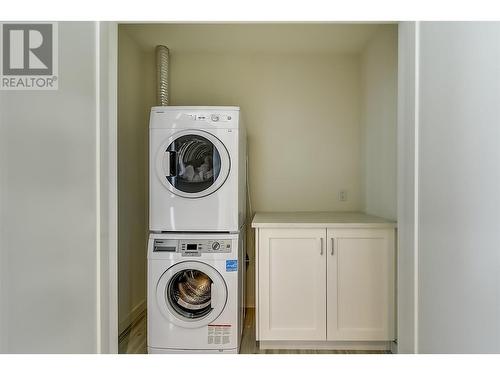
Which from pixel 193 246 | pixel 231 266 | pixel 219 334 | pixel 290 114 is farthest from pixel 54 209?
pixel 290 114

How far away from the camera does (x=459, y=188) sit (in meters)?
1.29

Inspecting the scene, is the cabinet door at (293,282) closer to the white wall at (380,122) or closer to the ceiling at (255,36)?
the white wall at (380,122)

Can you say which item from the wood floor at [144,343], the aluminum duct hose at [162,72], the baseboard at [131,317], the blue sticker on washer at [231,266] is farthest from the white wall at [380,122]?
the baseboard at [131,317]

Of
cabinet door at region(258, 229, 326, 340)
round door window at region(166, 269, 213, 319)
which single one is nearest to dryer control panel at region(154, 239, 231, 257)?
round door window at region(166, 269, 213, 319)

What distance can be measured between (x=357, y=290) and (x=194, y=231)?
1.17 m

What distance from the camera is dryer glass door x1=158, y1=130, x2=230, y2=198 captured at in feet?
7.28

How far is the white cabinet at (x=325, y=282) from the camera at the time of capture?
7.30 ft

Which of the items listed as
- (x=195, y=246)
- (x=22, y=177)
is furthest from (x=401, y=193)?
(x=22, y=177)

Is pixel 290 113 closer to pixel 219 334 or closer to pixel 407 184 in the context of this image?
pixel 407 184

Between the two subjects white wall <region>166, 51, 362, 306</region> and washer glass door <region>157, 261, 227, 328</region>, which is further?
white wall <region>166, 51, 362, 306</region>

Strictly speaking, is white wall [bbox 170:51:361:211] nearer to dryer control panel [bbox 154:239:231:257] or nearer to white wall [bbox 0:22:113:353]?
dryer control panel [bbox 154:239:231:257]

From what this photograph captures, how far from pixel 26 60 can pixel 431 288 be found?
6.37ft

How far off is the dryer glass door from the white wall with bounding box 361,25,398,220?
1.25m

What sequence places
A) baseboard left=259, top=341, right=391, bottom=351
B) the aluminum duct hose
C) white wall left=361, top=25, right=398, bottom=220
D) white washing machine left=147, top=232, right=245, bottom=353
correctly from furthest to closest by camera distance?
the aluminum duct hose
white wall left=361, top=25, right=398, bottom=220
baseboard left=259, top=341, right=391, bottom=351
white washing machine left=147, top=232, right=245, bottom=353
